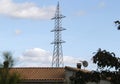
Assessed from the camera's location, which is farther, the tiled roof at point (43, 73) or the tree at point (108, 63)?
the tiled roof at point (43, 73)

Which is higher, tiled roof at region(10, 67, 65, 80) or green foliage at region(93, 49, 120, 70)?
tiled roof at region(10, 67, 65, 80)

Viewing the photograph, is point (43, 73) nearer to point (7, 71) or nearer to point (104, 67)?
point (7, 71)

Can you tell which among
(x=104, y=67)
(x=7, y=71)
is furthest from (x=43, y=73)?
(x=104, y=67)

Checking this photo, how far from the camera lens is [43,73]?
4219 centimetres

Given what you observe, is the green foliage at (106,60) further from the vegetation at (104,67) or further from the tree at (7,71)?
the tree at (7,71)

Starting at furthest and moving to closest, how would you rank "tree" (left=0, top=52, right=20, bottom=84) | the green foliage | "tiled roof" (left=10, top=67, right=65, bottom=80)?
"tiled roof" (left=10, top=67, right=65, bottom=80) → "tree" (left=0, top=52, right=20, bottom=84) → the green foliage

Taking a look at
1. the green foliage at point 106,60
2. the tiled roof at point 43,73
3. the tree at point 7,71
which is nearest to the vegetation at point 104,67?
the green foliage at point 106,60

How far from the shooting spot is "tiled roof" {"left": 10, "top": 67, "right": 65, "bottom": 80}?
134 feet

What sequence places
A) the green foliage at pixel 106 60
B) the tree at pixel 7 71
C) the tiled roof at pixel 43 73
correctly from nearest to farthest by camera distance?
the green foliage at pixel 106 60 → the tree at pixel 7 71 → the tiled roof at pixel 43 73

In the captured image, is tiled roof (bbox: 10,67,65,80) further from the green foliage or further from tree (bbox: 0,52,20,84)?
the green foliage

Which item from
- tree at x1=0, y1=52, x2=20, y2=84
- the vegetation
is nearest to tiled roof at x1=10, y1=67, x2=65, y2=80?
tree at x1=0, y1=52, x2=20, y2=84

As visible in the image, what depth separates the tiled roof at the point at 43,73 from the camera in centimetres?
4091

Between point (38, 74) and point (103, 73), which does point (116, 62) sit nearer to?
point (103, 73)

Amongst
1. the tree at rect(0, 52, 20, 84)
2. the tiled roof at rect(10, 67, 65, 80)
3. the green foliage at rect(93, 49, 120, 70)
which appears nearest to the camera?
the green foliage at rect(93, 49, 120, 70)
